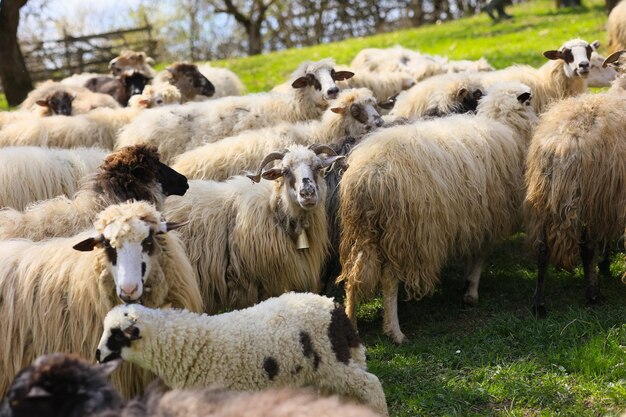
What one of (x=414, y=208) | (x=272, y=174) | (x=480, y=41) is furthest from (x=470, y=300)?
(x=480, y=41)

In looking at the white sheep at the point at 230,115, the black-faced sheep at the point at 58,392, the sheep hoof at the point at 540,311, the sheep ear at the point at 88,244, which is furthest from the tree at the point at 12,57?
the black-faced sheep at the point at 58,392

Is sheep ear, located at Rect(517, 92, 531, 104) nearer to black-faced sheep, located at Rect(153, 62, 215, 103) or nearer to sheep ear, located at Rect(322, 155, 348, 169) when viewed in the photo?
sheep ear, located at Rect(322, 155, 348, 169)

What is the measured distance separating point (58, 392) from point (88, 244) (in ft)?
5.12

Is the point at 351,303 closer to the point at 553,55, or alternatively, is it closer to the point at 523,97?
the point at 523,97

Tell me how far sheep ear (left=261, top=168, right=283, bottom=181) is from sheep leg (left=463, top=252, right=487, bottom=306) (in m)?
2.05

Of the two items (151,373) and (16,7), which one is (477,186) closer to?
(151,373)

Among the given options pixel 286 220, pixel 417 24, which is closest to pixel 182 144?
pixel 286 220

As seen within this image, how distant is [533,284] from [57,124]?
18.9 feet

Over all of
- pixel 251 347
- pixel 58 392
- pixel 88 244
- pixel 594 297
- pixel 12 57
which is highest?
pixel 12 57

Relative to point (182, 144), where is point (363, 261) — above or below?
below

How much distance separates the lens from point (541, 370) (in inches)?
211

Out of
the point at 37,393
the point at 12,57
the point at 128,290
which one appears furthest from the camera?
the point at 12,57

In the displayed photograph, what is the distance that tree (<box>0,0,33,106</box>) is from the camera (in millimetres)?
15453

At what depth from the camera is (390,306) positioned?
6.28 m
